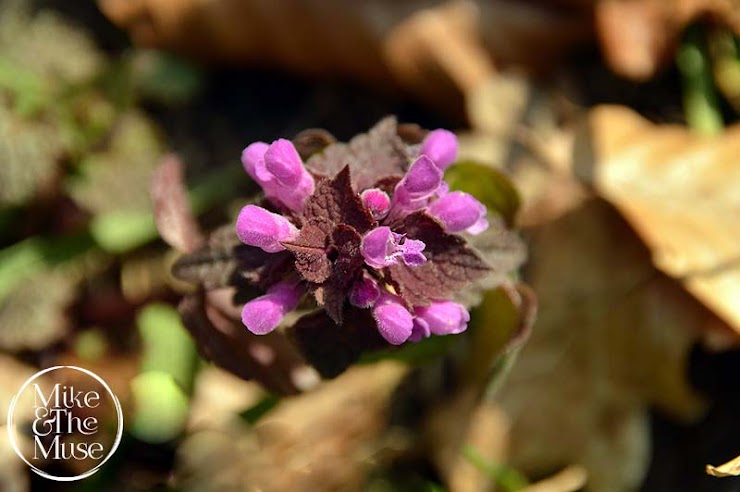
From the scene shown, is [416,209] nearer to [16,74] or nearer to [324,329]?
[324,329]

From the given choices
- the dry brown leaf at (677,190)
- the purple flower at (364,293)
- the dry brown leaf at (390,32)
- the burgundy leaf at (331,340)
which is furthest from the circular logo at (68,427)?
the dry brown leaf at (677,190)

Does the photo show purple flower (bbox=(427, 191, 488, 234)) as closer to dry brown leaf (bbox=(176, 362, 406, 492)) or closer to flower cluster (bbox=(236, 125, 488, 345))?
flower cluster (bbox=(236, 125, 488, 345))

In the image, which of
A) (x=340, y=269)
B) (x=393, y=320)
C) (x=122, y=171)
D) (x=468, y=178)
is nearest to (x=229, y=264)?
(x=340, y=269)

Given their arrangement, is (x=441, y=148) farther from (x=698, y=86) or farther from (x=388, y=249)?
(x=698, y=86)

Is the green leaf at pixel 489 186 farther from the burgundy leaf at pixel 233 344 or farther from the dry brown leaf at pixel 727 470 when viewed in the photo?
the dry brown leaf at pixel 727 470

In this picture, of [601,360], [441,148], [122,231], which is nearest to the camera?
[441,148]

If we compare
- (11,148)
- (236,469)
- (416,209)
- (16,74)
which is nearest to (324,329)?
(416,209)

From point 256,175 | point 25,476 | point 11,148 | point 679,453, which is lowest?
point 25,476
